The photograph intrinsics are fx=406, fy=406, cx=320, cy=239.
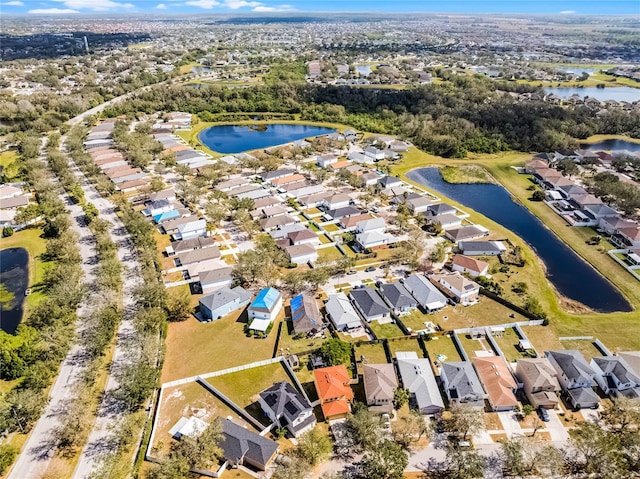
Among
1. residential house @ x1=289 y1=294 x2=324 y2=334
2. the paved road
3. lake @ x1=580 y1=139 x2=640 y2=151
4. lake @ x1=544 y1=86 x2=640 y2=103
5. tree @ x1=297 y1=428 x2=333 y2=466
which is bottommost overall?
the paved road

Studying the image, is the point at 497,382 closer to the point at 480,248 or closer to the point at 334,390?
the point at 334,390

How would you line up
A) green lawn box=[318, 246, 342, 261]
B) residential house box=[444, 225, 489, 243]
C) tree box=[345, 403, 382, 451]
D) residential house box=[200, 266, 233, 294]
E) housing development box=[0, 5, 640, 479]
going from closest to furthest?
1. tree box=[345, 403, 382, 451]
2. housing development box=[0, 5, 640, 479]
3. residential house box=[200, 266, 233, 294]
4. green lawn box=[318, 246, 342, 261]
5. residential house box=[444, 225, 489, 243]

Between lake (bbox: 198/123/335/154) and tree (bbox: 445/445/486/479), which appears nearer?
tree (bbox: 445/445/486/479)

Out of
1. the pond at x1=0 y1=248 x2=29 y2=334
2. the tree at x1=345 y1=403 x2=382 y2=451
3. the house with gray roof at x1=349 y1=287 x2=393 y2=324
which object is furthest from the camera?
the pond at x1=0 y1=248 x2=29 y2=334

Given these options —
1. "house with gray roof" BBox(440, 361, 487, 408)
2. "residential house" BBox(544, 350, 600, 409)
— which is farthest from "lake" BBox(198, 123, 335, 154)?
"residential house" BBox(544, 350, 600, 409)

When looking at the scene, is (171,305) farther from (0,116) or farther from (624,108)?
(624,108)

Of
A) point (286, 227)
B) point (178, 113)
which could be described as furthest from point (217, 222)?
point (178, 113)

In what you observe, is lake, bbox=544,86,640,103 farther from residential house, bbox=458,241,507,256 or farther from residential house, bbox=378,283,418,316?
residential house, bbox=378,283,418,316

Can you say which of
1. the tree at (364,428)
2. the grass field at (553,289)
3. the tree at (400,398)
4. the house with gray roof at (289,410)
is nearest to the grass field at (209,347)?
the house with gray roof at (289,410)
